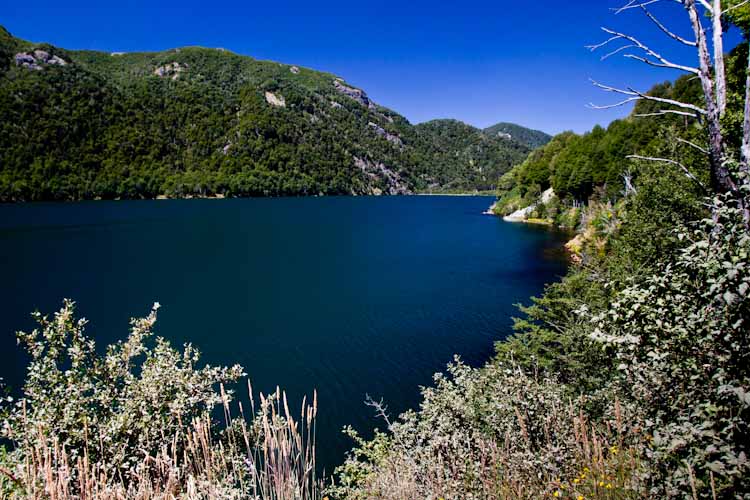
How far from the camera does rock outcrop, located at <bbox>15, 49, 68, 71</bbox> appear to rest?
175512 mm

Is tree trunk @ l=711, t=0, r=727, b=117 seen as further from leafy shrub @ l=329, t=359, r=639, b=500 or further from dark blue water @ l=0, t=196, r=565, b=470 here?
dark blue water @ l=0, t=196, r=565, b=470

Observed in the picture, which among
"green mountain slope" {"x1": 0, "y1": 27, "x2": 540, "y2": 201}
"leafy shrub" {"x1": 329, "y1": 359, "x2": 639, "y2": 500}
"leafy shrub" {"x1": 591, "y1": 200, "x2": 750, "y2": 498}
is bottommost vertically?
"leafy shrub" {"x1": 329, "y1": 359, "x2": 639, "y2": 500}

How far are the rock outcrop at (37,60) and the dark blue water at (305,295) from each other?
158 meters

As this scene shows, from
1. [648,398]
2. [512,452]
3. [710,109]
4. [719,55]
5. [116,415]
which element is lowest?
[512,452]

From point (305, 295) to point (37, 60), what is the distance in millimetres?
218252

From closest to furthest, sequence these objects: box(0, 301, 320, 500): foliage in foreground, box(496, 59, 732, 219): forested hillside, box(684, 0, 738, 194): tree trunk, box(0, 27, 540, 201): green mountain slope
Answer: box(0, 301, 320, 500): foliage in foreground, box(684, 0, 738, 194): tree trunk, box(496, 59, 732, 219): forested hillside, box(0, 27, 540, 201): green mountain slope

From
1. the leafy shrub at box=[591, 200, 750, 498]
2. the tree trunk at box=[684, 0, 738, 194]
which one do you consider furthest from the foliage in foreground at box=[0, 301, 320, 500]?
the tree trunk at box=[684, 0, 738, 194]

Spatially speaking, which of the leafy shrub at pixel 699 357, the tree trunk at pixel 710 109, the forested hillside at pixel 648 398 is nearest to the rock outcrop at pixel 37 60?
the forested hillside at pixel 648 398

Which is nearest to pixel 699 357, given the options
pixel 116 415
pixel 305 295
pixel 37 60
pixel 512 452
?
pixel 512 452

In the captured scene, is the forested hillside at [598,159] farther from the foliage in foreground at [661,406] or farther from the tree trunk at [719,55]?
the foliage in foreground at [661,406]

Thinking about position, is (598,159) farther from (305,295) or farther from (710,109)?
(710,109)

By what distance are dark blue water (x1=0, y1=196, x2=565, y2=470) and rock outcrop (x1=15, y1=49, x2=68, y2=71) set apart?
158 m

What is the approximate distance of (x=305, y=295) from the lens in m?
33.2

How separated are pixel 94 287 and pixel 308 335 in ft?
64.4
